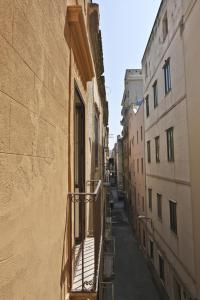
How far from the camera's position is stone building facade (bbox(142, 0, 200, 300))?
877cm

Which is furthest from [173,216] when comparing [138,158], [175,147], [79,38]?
[138,158]

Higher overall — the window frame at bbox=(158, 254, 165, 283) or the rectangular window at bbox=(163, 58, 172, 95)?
the rectangular window at bbox=(163, 58, 172, 95)

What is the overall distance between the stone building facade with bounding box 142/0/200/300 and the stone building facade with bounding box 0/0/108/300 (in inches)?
245

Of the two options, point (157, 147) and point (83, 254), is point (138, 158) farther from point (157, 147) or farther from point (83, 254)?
point (83, 254)

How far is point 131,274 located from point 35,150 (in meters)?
15.3

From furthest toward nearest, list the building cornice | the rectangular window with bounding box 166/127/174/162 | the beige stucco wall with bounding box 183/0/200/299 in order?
the rectangular window with bounding box 166/127/174/162
the beige stucco wall with bounding box 183/0/200/299
the building cornice

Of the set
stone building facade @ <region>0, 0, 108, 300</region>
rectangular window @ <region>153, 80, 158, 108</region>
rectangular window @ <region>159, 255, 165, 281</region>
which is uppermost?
rectangular window @ <region>153, 80, 158, 108</region>

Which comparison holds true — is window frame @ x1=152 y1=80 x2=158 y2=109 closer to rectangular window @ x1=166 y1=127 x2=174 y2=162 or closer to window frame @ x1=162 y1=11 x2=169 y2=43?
window frame @ x1=162 y1=11 x2=169 y2=43

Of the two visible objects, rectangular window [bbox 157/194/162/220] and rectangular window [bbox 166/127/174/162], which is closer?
rectangular window [bbox 166/127/174/162]

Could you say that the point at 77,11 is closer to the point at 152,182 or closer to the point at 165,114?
the point at 165,114

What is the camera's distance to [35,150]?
2043 mm

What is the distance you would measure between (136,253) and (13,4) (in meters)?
19.5

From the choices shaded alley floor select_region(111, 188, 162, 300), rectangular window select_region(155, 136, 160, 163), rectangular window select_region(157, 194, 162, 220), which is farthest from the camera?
rectangular window select_region(155, 136, 160, 163)

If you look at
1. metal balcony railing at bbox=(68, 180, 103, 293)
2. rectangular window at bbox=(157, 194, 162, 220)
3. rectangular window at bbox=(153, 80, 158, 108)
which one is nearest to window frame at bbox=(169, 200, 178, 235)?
rectangular window at bbox=(157, 194, 162, 220)
